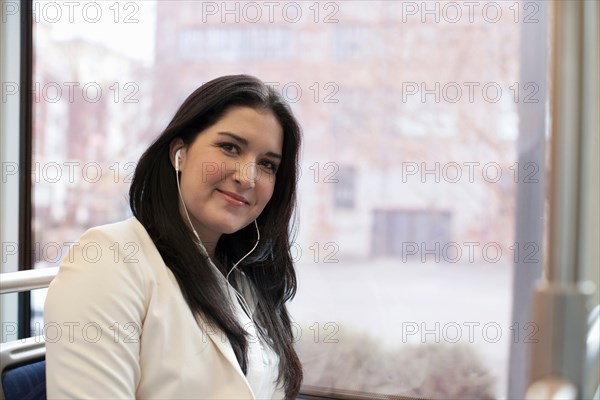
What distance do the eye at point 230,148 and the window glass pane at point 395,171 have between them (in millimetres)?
448

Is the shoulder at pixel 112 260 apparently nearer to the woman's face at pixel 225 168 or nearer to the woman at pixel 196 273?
the woman at pixel 196 273

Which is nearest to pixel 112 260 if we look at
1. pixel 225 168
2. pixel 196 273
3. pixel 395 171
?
pixel 196 273

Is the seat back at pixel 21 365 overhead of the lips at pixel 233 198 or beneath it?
beneath

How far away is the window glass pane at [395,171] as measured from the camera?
4.81 ft

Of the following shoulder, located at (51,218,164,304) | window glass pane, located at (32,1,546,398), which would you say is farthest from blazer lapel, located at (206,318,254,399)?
window glass pane, located at (32,1,546,398)

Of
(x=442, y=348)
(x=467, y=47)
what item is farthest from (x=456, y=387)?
(x=467, y=47)

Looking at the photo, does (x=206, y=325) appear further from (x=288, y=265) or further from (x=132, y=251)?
(x=288, y=265)

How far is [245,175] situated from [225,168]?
4 cm

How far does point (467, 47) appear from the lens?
1.49m

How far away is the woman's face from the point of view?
118 centimetres

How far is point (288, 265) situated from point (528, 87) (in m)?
0.72

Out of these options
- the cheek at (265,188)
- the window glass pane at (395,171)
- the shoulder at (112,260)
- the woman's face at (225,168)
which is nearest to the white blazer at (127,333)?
the shoulder at (112,260)

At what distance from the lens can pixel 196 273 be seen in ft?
3.76

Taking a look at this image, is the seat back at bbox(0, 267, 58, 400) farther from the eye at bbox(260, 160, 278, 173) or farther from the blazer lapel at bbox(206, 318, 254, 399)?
the eye at bbox(260, 160, 278, 173)
